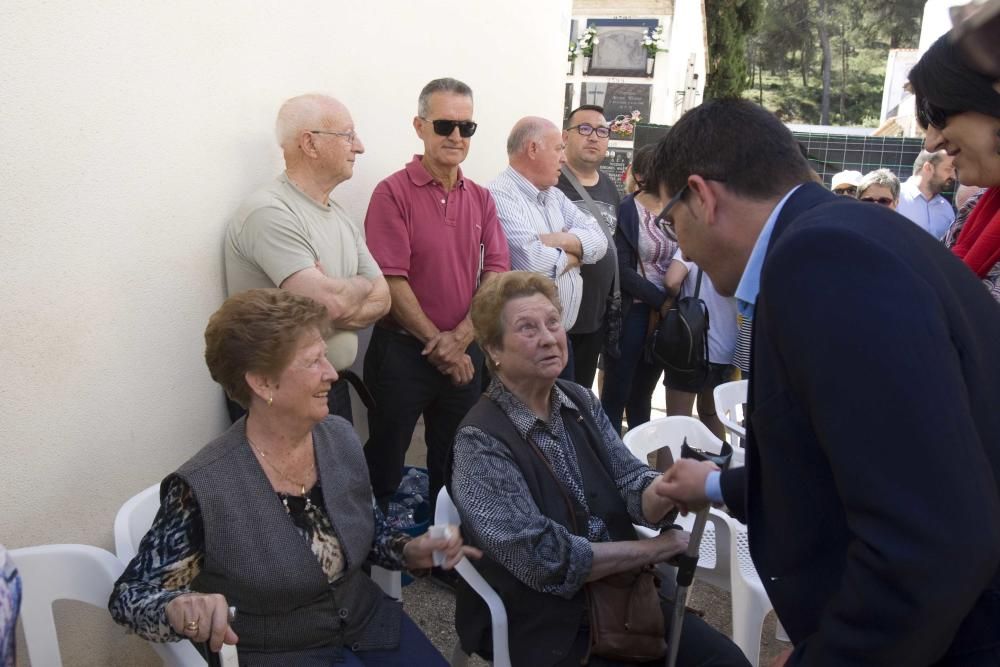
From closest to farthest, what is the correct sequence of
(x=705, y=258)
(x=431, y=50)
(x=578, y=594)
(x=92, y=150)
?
(x=705, y=258), (x=578, y=594), (x=92, y=150), (x=431, y=50)

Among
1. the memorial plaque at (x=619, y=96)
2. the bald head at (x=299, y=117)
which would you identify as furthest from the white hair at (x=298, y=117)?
the memorial plaque at (x=619, y=96)

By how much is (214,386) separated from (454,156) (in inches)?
62.3

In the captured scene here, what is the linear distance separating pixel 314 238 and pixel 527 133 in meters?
1.63

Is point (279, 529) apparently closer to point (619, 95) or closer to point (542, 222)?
point (542, 222)

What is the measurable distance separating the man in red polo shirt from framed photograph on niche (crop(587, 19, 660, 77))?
12093 mm

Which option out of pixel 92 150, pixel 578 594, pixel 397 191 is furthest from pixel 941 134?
pixel 397 191

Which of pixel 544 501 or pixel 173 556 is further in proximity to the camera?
pixel 544 501

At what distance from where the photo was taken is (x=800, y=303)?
1065 mm

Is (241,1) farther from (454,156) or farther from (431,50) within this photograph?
(431,50)

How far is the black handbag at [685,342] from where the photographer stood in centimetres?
459

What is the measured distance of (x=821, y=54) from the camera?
1873 inches

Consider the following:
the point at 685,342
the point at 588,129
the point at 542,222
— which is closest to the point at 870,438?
the point at 542,222

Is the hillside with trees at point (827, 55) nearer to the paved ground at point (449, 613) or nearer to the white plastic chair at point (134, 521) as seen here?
the paved ground at point (449, 613)

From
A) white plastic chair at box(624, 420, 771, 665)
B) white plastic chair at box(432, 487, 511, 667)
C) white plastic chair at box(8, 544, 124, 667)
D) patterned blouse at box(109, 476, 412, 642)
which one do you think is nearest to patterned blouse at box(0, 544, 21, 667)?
patterned blouse at box(109, 476, 412, 642)
